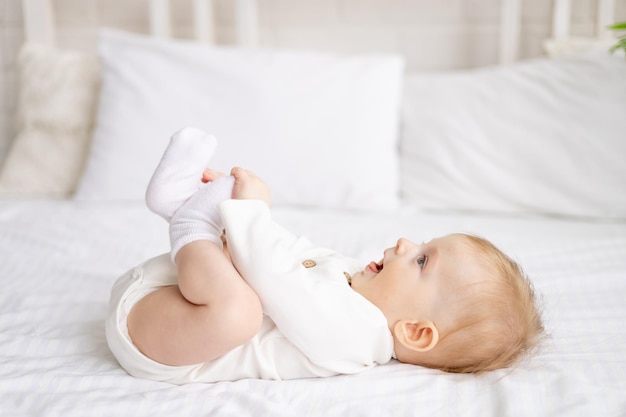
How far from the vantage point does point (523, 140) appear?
175 cm

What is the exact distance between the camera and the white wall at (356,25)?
6.98 ft

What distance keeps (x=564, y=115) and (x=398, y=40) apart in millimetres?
646

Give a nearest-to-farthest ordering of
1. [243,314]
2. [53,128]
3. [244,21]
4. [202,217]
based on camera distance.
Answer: [243,314] < [202,217] < [53,128] < [244,21]

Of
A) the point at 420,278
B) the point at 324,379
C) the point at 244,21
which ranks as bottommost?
the point at 324,379

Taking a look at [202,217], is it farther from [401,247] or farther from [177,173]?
[401,247]

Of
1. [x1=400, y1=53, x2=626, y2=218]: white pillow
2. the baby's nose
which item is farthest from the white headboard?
the baby's nose

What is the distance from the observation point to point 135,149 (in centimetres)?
179

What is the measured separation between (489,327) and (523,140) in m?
0.95

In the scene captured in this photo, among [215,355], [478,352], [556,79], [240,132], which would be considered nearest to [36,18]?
[240,132]

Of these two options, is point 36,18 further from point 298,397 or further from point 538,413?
point 538,413

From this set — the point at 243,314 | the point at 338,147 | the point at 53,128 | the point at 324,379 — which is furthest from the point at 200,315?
the point at 53,128

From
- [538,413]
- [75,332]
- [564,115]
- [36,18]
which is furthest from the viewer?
[36,18]

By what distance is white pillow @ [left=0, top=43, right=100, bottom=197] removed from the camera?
1.94m

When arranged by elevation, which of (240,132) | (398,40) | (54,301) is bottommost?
(54,301)
